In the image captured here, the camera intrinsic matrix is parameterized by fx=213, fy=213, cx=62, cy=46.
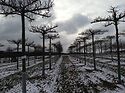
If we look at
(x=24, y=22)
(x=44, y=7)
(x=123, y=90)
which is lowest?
(x=123, y=90)

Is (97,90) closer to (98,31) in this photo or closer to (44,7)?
(44,7)

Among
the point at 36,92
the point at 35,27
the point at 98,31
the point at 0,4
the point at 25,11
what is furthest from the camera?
the point at 98,31

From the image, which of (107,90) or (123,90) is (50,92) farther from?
(123,90)

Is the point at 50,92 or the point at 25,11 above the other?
the point at 25,11

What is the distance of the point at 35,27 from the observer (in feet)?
78.8

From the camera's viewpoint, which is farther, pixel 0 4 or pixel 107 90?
pixel 107 90

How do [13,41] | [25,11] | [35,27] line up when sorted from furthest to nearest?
[13,41] → [35,27] → [25,11]

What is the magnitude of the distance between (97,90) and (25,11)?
7.48 metres

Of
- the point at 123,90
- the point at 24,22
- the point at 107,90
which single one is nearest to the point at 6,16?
the point at 24,22

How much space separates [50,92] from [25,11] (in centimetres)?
585

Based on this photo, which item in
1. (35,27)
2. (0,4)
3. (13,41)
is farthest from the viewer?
(13,41)

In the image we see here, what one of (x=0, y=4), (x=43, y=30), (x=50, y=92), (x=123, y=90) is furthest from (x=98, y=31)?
(x=0, y=4)

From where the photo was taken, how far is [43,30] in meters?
24.7

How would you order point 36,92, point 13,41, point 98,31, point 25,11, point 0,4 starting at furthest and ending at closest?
point 13,41, point 98,31, point 36,92, point 25,11, point 0,4
